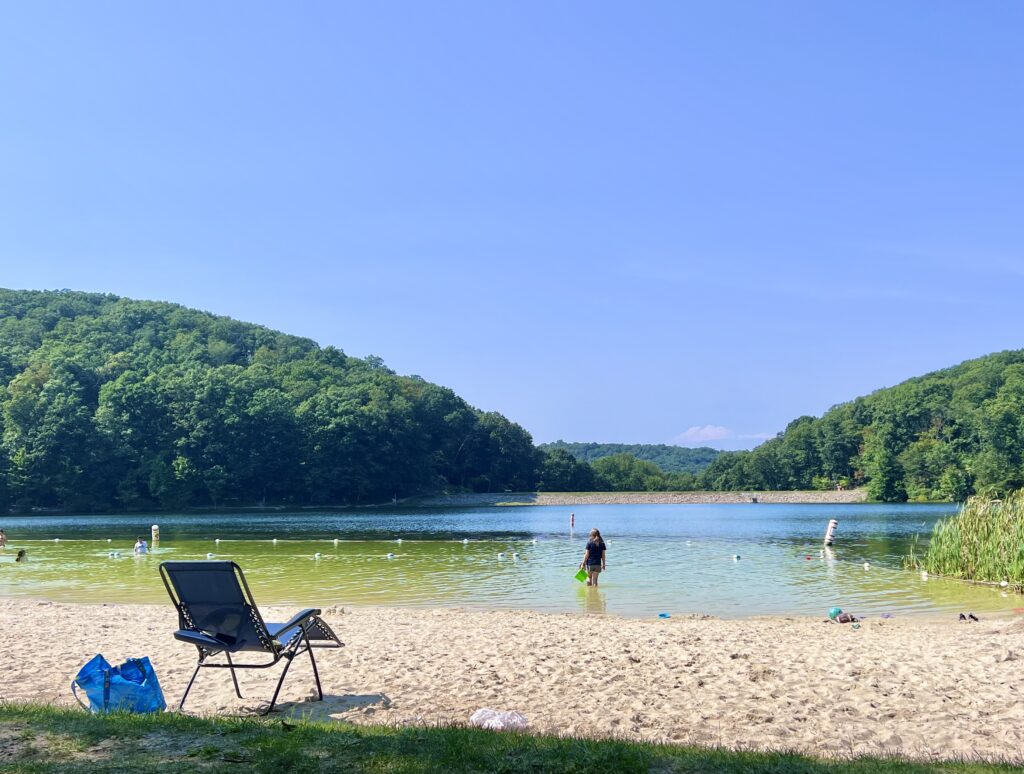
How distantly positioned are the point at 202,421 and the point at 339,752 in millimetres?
103443

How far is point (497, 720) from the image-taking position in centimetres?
711

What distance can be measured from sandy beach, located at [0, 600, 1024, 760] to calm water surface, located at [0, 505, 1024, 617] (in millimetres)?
5476

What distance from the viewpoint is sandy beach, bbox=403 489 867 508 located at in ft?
371

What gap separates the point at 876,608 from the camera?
1831 cm

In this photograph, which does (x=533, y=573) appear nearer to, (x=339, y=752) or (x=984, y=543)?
(x=984, y=543)

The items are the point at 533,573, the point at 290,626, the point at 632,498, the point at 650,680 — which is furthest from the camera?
the point at 632,498

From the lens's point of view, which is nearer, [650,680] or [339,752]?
[339,752]

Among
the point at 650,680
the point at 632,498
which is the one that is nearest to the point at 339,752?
the point at 650,680

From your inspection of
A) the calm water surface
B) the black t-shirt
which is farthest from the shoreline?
the black t-shirt

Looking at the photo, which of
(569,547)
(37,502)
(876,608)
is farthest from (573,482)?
(876,608)

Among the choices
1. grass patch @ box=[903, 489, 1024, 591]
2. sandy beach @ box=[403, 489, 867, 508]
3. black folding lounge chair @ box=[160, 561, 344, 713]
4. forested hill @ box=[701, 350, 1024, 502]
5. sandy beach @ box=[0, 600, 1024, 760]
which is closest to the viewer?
sandy beach @ box=[0, 600, 1024, 760]

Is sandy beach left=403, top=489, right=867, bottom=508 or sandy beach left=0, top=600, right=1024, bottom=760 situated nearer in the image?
sandy beach left=0, top=600, right=1024, bottom=760

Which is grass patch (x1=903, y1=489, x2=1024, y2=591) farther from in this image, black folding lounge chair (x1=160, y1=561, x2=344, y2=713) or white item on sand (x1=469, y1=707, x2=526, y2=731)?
black folding lounge chair (x1=160, y1=561, x2=344, y2=713)

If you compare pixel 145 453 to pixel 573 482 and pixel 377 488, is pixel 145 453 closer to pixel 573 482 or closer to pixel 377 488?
pixel 377 488
